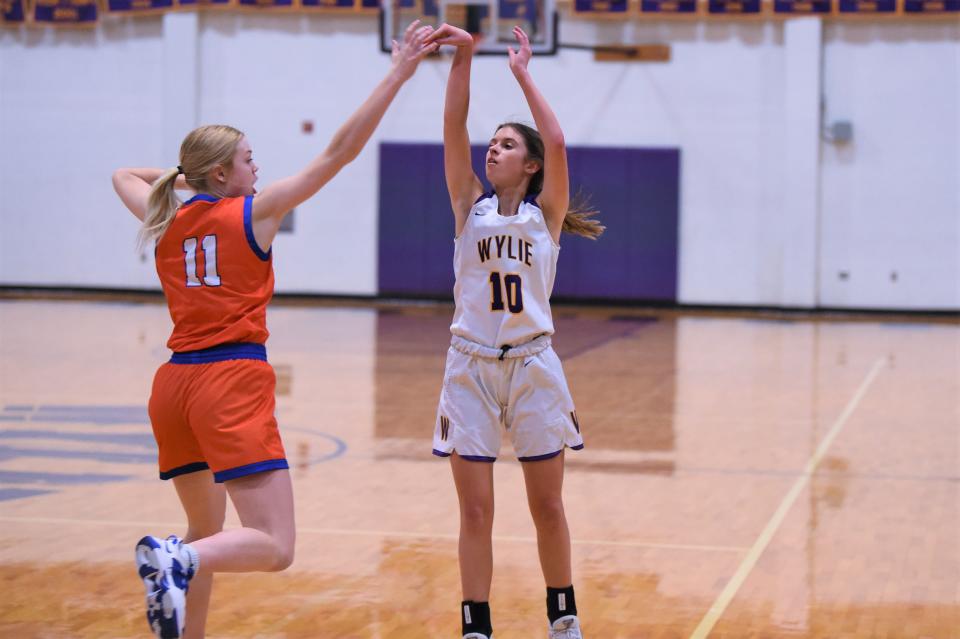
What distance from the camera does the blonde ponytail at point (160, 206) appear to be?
3.87 metres

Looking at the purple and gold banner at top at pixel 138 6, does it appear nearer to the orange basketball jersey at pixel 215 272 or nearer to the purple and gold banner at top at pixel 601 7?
the purple and gold banner at top at pixel 601 7

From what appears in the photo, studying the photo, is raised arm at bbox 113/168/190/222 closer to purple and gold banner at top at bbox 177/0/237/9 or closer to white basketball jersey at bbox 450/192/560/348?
white basketball jersey at bbox 450/192/560/348

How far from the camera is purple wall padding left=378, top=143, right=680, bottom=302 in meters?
20.4

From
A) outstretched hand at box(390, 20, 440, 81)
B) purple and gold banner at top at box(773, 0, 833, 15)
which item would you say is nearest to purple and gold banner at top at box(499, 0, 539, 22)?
purple and gold banner at top at box(773, 0, 833, 15)

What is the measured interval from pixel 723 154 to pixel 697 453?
12059 millimetres

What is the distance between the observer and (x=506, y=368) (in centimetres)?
428

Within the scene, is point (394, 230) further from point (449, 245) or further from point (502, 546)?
point (502, 546)

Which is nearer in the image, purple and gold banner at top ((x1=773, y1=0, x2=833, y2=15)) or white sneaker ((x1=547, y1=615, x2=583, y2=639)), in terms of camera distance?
white sneaker ((x1=547, y1=615, x2=583, y2=639))

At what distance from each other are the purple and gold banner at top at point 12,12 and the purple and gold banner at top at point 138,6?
4.91 ft

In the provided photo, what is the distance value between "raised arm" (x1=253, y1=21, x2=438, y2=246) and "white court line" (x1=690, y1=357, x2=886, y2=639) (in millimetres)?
2146

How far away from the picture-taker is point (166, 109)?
69.5 feet

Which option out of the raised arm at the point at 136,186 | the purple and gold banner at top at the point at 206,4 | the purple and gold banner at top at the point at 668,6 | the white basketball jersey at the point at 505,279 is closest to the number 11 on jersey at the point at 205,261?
the raised arm at the point at 136,186

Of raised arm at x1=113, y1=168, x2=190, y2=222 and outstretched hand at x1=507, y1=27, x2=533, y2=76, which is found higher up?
outstretched hand at x1=507, y1=27, x2=533, y2=76

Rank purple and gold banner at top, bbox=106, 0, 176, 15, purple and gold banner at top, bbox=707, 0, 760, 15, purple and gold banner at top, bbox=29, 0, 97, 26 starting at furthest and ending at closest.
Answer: purple and gold banner at top, bbox=29, 0, 97, 26 < purple and gold banner at top, bbox=106, 0, 176, 15 < purple and gold banner at top, bbox=707, 0, 760, 15
